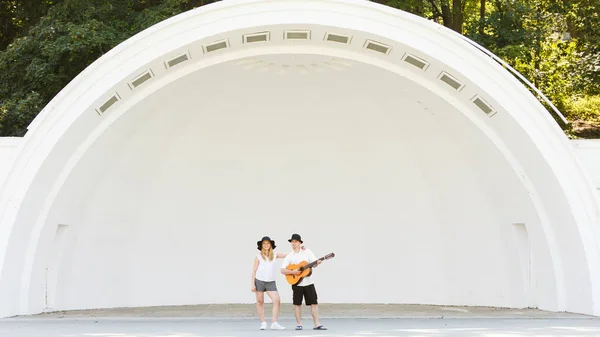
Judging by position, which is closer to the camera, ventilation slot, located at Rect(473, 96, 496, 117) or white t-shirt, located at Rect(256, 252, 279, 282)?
white t-shirt, located at Rect(256, 252, 279, 282)

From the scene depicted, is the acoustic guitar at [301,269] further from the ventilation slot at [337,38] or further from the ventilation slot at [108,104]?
the ventilation slot at [108,104]

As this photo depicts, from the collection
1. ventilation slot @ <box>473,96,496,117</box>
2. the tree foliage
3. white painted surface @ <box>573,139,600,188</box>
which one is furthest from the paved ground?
the tree foliage

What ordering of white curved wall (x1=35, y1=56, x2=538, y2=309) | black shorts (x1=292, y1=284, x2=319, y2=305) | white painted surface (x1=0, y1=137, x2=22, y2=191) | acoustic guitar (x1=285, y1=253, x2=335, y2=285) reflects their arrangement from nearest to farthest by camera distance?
1. acoustic guitar (x1=285, y1=253, x2=335, y2=285)
2. black shorts (x1=292, y1=284, x2=319, y2=305)
3. white painted surface (x1=0, y1=137, x2=22, y2=191)
4. white curved wall (x1=35, y1=56, x2=538, y2=309)

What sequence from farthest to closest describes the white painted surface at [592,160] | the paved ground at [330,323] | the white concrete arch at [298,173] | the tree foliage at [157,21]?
the tree foliage at [157,21] < the white painted surface at [592,160] < the white concrete arch at [298,173] < the paved ground at [330,323]

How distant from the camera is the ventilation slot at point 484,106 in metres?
15.0

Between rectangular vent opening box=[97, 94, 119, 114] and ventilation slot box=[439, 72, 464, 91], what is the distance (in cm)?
559

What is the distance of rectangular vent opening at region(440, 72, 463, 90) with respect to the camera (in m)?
15.0

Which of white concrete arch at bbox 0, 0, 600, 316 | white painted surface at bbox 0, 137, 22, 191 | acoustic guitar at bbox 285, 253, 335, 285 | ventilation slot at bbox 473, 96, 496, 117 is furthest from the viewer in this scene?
ventilation slot at bbox 473, 96, 496, 117

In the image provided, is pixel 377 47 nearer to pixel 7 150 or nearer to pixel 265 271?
pixel 265 271

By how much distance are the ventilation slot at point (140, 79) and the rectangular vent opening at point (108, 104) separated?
331mm

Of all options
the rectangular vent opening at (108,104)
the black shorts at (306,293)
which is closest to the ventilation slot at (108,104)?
the rectangular vent opening at (108,104)

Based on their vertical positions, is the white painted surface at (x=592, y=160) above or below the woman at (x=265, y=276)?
above

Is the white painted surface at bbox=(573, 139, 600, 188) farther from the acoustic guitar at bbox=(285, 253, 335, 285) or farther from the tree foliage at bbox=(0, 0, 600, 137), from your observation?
the tree foliage at bbox=(0, 0, 600, 137)

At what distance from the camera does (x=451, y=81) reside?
1519 cm
